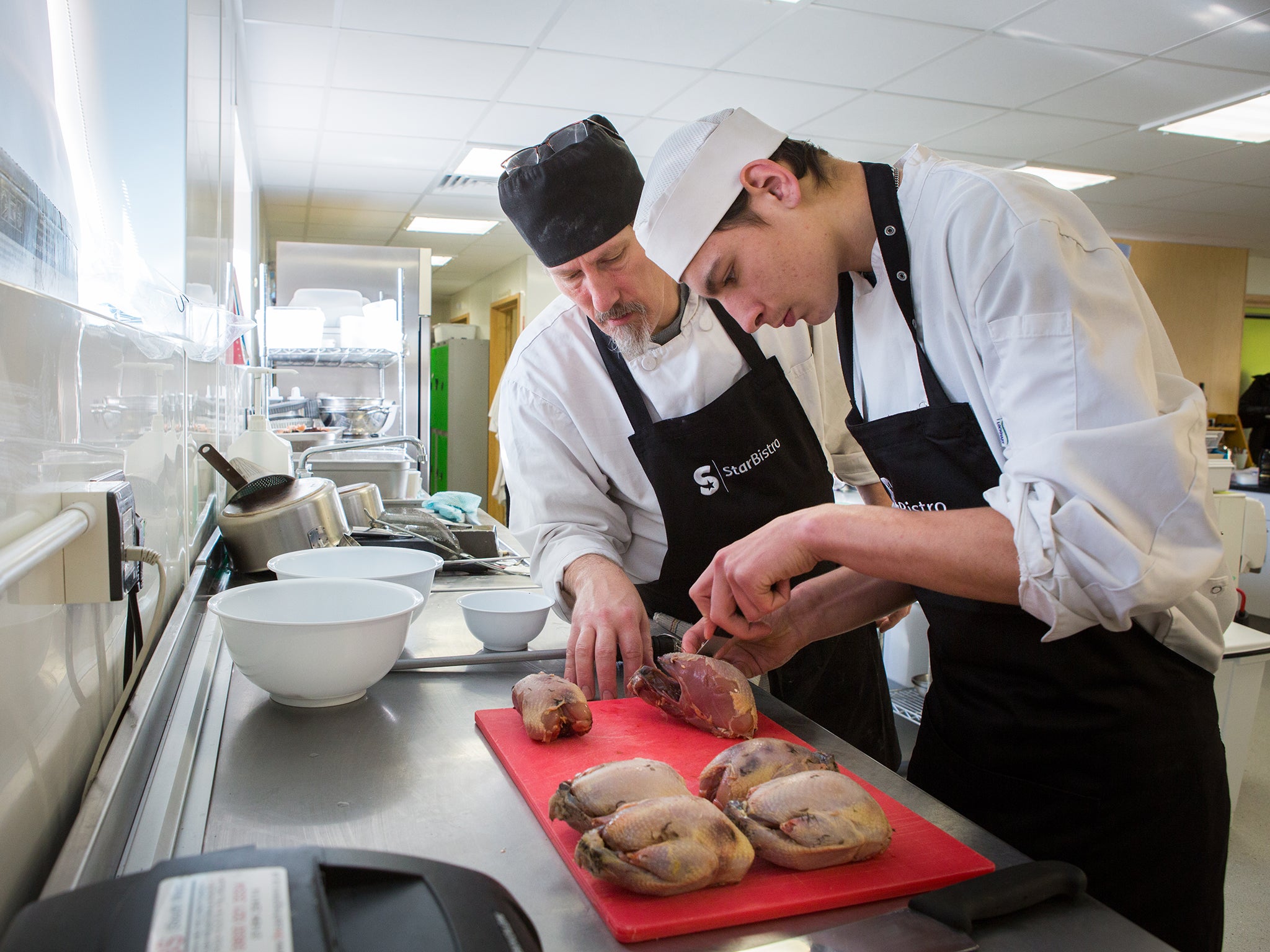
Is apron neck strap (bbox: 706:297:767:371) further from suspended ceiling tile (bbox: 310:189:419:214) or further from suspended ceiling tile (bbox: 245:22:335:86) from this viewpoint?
suspended ceiling tile (bbox: 310:189:419:214)

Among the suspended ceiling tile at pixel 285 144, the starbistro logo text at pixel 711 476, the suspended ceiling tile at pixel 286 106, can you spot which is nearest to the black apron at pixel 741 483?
the starbistro logo text at pixel 711 476

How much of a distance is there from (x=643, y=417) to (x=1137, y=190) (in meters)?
6.50

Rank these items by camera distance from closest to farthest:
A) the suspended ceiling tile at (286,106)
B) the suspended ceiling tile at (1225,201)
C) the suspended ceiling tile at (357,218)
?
the suspended ceiling tile at (286,106) < the suspended ceiling tile at (1225,201) < the suspended ceiling tile at (357,218)

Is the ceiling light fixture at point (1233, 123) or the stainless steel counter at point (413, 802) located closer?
the stainless steel counter at point (413, 802)

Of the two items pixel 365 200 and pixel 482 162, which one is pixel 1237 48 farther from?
pixel 365 200

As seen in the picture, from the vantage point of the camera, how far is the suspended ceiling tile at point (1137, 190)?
631 cm

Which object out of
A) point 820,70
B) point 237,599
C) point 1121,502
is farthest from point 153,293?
point 820,70

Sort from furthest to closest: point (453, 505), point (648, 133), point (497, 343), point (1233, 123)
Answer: point (497, 343) → point (648, 133) → point (1233, 123) → point (453, 505)

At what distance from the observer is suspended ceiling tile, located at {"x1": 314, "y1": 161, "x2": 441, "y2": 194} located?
652cm

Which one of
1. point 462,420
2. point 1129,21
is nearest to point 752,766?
point 1129,21

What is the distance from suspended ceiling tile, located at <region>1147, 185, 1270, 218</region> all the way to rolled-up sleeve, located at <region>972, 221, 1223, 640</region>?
272 inches

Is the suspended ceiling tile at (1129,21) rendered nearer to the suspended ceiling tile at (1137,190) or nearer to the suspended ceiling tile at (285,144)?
the suspended ceiling tile at (1137,190)

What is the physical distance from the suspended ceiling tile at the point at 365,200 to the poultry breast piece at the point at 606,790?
7.16 metres

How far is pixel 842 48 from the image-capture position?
13.5 feet
